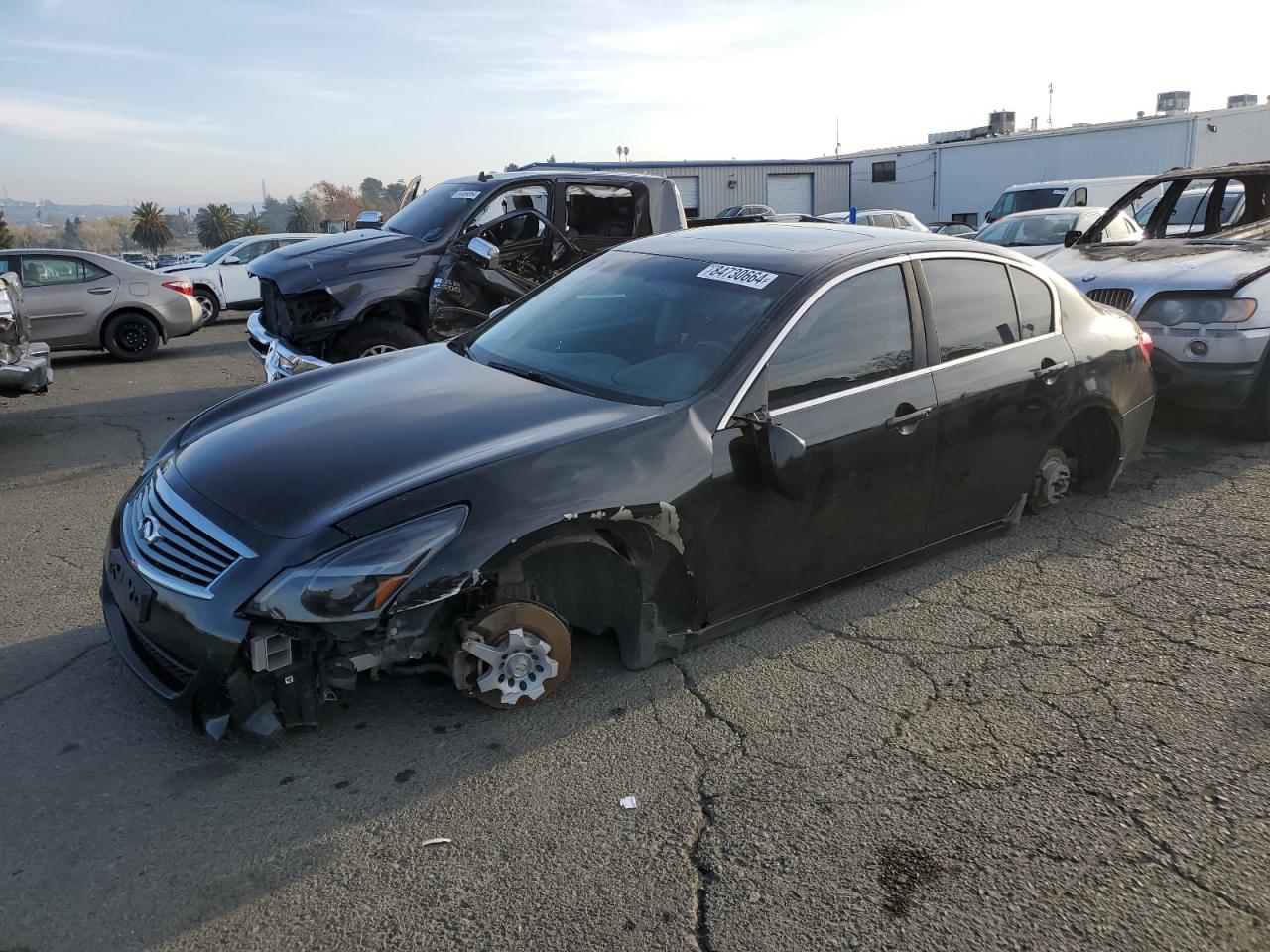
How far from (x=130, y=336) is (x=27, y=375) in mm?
5048

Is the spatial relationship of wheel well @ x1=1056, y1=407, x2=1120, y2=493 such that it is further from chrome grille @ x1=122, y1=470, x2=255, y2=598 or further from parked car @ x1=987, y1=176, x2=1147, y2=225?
parked car @ x1=987, y1=176, x2=1147, y2=225

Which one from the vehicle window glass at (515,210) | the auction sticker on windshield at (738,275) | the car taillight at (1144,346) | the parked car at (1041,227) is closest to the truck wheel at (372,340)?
the vehicle window glass at (515,210)

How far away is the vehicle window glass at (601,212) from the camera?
8.59 meters

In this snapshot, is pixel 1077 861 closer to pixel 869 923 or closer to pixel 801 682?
pixel 869 923

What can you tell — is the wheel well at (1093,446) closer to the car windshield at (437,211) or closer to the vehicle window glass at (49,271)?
Answer: the car windshield at (437,211)

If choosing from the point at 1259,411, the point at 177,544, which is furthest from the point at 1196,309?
the point at 177,544

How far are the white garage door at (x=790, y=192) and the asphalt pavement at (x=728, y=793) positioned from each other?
41.7 meters

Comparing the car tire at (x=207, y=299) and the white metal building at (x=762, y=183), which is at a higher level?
the white metal building at (x=762, y=183)

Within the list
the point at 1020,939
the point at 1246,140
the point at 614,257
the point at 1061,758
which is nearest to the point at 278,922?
the point at 1020,939

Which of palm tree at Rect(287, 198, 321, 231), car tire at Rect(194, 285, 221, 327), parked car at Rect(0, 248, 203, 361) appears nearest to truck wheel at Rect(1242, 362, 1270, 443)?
parked car at Rect(0, 248, 203, 361)

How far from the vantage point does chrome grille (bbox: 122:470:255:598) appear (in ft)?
10.00

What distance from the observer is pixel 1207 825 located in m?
2.82

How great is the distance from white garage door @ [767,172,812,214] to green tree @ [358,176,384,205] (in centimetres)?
9851

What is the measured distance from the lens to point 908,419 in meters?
4.07
